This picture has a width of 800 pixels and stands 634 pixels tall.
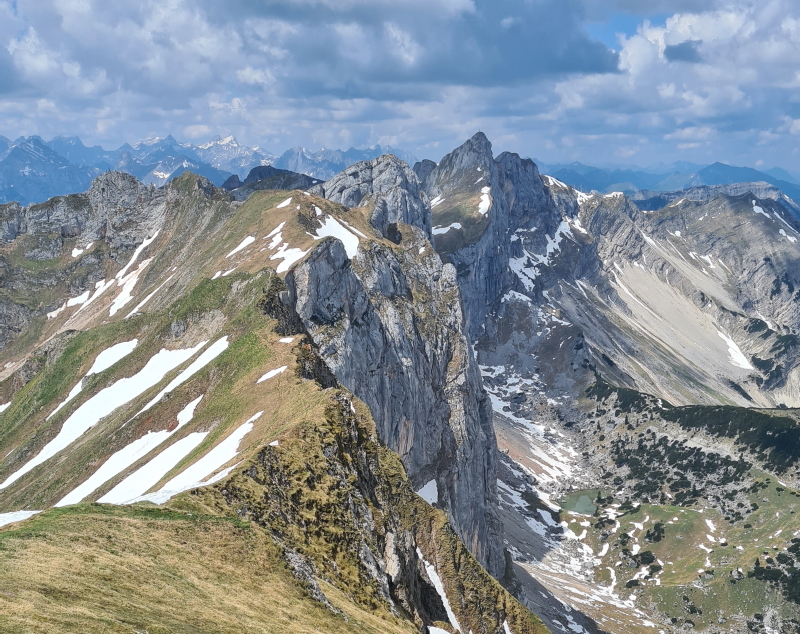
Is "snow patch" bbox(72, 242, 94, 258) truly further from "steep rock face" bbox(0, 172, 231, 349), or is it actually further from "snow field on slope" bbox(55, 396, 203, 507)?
"snow field on slope" bbox(55, 396, 203, 507)

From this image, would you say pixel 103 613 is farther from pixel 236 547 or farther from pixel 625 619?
pixel 625 619

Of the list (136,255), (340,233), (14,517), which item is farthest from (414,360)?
(136,255)

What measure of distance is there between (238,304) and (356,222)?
54.6 m

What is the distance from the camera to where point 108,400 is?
81500 millimetres

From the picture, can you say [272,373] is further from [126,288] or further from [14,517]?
[126,288]

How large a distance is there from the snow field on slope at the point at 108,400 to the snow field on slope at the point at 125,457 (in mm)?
13412

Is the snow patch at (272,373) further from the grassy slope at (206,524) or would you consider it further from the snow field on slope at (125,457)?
the snow field on slope at (125,457)

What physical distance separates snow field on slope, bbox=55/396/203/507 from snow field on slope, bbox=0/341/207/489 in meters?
13.4

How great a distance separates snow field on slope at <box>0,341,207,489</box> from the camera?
254ft

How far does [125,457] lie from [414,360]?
57507 mm

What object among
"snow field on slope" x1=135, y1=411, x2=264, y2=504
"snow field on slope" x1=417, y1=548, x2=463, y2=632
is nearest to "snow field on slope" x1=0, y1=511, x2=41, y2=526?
"snow field on slope" x1=135, y1=411, x2=264, y2=504

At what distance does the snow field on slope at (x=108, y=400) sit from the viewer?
77.5 meters

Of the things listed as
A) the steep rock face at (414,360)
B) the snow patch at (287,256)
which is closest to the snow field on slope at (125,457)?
the steep rock face at (414,360)

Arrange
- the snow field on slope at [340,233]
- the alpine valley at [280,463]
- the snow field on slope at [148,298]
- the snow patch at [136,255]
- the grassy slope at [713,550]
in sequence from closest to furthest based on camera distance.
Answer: the alpine valley at [280,463]
the snow field on slope at [340,233]
the snow field on slope at [148,298]
the grassy slope at [713,550]
the snow patch at [136,255]
